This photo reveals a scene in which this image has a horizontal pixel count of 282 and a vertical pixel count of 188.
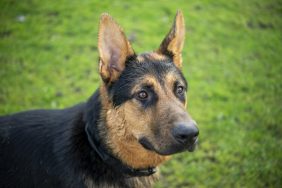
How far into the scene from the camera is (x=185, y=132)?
386 cm

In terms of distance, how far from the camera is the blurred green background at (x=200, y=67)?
6785 millimetres

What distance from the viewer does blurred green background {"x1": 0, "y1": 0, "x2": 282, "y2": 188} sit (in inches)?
267

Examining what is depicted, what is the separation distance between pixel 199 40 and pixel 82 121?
6325 mm

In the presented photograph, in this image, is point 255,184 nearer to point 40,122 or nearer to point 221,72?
point 221,72

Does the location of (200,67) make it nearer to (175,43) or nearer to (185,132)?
(175,43)

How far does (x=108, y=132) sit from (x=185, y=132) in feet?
3.64

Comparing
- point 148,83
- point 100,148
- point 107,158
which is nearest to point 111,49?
point 148,83

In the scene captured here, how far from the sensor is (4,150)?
4.57m

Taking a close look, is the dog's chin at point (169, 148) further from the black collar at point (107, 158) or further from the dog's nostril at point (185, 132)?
the black collar at point (107, 158)

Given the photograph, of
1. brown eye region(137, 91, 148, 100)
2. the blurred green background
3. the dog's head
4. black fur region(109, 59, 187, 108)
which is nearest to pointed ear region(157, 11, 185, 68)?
the dog's head

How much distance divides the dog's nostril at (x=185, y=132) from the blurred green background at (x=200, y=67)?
8.61 feet

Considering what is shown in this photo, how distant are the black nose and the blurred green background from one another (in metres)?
2.62

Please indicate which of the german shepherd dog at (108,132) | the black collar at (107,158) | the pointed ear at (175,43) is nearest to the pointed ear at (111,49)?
the german shepherd dog at (108,132)

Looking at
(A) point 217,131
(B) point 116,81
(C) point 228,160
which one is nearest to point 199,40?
(A) point 217,131
